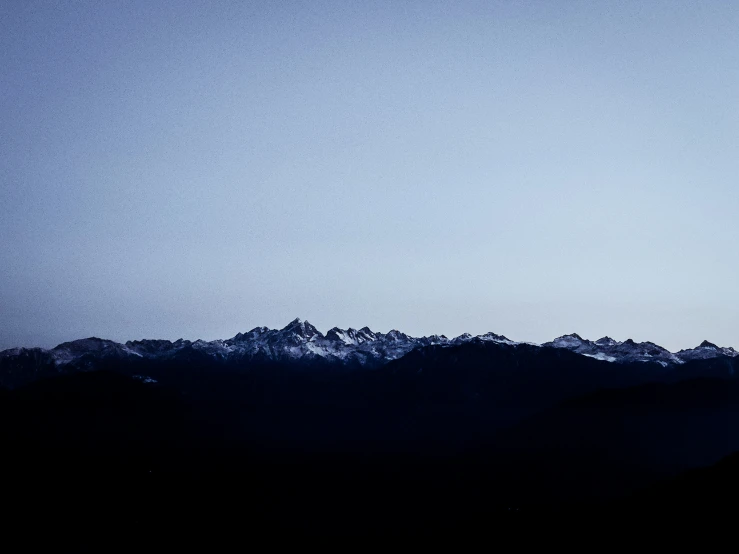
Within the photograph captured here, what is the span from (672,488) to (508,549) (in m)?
42.5

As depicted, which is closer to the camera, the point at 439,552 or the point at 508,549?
the point at 508,549

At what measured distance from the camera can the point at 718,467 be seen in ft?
518

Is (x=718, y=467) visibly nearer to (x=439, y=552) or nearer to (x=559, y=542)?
(x=559, y=542)

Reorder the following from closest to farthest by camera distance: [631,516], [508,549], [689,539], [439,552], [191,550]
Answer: [689,539] → [631,516] → [508,549] → [439,552] → [191,550]

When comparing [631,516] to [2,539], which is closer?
[631,516]

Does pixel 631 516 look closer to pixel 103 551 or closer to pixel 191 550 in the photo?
pixel 191 550

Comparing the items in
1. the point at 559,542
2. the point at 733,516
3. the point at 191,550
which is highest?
the point at 733,516

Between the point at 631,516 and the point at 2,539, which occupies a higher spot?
the point at 631,516

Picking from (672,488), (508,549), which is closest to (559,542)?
(508,549)

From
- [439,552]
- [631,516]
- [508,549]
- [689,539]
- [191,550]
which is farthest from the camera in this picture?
[191,550]

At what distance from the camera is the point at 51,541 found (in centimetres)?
19688

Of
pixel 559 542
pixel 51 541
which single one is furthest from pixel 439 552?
pixel 51 541

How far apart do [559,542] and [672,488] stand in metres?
29.9

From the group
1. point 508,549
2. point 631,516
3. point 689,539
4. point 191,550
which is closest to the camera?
point 689,539
